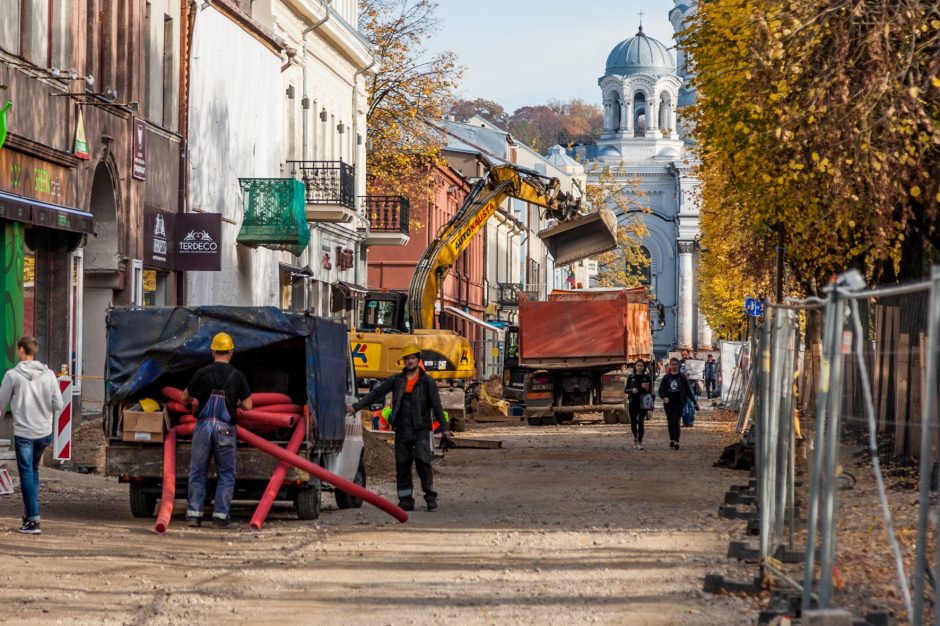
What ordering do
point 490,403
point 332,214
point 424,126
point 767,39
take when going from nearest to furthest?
point 767,39 < point 332,214 < point 490,403 < point 424,126

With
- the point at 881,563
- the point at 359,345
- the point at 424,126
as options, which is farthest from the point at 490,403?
the point at 881,563

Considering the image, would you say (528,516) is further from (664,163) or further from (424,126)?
(664,163)

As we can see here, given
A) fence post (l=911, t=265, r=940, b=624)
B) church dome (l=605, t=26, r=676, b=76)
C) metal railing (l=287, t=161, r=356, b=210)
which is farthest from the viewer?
church dome (l=605, t=26, r=676, b=76)

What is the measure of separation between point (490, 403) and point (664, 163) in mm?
95417

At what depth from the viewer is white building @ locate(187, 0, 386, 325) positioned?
106ft

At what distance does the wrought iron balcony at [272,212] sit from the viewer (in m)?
34.2

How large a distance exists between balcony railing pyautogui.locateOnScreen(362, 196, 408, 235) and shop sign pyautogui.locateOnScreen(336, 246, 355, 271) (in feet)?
9.96

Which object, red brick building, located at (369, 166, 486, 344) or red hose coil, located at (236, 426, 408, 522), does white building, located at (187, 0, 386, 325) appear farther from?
red hose coil, located at (236, 426, 408, 522)

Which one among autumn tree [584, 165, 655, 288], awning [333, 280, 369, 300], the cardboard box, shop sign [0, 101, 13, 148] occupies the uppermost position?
autumn tree [584, 165, 655, 288]

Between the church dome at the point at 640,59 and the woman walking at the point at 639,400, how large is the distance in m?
112

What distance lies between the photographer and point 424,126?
55719 millimetres

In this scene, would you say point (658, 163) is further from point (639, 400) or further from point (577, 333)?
point (639, 400)

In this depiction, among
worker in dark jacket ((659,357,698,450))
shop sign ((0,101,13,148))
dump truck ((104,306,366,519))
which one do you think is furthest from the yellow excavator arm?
dump truck ((104,306,366,519))

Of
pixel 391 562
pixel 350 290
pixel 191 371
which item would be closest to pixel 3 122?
pixel 191 371
